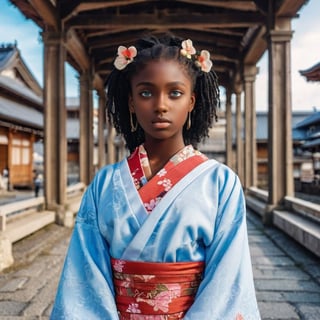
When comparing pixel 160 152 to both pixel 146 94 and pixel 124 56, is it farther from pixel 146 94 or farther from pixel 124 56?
pixel 124 56

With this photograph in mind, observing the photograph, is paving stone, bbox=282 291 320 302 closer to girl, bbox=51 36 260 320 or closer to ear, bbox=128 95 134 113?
girl, bbox=51 36 260 320

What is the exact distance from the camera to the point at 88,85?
10.6 metres

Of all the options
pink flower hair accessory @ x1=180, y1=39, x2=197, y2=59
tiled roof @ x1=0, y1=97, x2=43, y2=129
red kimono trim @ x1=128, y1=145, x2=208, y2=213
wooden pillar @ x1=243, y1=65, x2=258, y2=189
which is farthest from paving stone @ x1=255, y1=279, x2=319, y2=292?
tiled roof @ x1=0, y1=97, x2=43, y2=129

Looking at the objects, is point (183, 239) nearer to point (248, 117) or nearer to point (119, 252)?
point (119, 252)

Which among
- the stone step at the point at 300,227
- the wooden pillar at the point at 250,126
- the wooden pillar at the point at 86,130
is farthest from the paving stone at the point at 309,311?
the wooden pillar at the point at 86,130

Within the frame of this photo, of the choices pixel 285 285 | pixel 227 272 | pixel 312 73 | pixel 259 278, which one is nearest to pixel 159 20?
pixel 259 278

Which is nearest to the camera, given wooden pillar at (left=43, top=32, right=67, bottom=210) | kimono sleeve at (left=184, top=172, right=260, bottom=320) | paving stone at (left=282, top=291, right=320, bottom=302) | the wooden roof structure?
kimono sleeve at (left=184, top=172, right=260, bottom=320)

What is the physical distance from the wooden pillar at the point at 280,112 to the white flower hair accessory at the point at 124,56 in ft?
18.3

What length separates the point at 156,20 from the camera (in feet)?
24.1

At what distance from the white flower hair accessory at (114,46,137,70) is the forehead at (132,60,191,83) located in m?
0.08

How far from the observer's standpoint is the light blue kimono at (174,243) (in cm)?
130

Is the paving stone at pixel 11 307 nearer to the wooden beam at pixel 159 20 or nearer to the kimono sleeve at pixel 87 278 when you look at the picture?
the kimono sleeve at pixel 87 278

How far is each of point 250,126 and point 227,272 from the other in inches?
382

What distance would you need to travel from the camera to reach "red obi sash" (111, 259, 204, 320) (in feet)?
4.28
